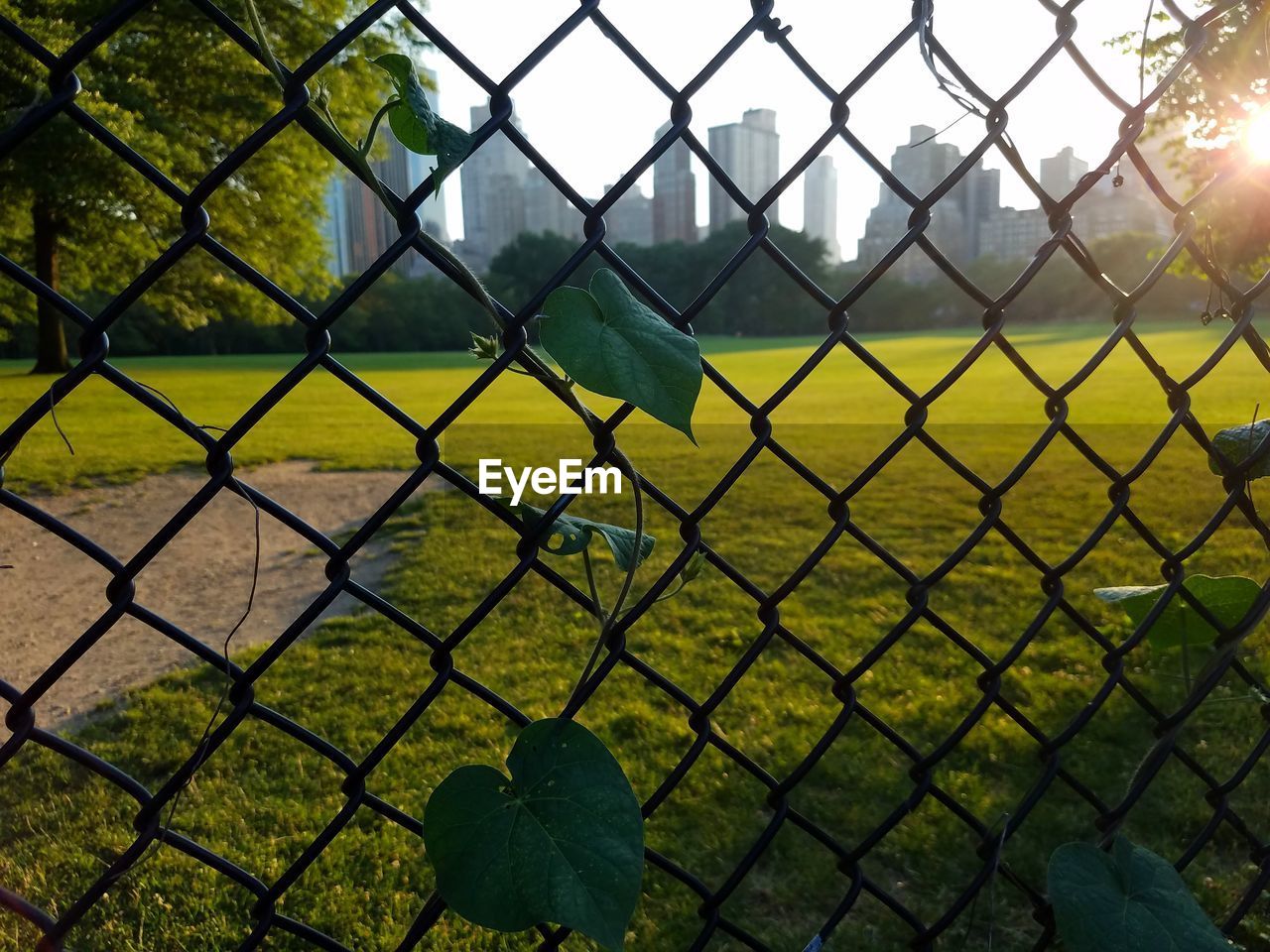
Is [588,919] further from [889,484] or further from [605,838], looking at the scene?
[889,484]

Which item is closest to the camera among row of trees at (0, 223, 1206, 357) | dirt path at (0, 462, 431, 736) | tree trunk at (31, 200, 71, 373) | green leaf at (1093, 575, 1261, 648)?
green leaf at (1093, 575, 1261, 648)

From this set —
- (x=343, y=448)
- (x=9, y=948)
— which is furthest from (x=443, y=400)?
(x=9, y=948)

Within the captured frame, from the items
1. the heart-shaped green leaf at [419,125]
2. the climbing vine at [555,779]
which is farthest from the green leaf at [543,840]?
the heart-shaped green leaf at [419,125]

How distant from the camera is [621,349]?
701 millimetres

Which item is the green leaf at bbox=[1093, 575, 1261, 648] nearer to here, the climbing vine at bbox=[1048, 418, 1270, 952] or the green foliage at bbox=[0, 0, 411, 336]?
the climbing vine at bbox=[1048, 418, 1270, 952]

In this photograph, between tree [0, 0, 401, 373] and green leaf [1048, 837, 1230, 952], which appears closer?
green leaf [1048, 837, 1230, 952]

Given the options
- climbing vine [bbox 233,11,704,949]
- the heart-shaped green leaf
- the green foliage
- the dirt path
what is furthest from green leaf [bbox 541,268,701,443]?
the green foliage

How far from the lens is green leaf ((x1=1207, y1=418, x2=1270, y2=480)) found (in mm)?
1175

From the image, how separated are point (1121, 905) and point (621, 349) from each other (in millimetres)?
781

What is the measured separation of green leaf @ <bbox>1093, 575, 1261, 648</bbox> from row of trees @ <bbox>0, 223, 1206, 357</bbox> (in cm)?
2124

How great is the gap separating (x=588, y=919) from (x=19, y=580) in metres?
5.25

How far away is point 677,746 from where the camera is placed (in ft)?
9.18

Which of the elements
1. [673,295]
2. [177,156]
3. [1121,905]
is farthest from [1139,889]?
[673,295]

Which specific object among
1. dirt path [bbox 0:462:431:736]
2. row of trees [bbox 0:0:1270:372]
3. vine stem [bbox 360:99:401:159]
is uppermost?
row of trees [bbox 0:0:1270:372]
